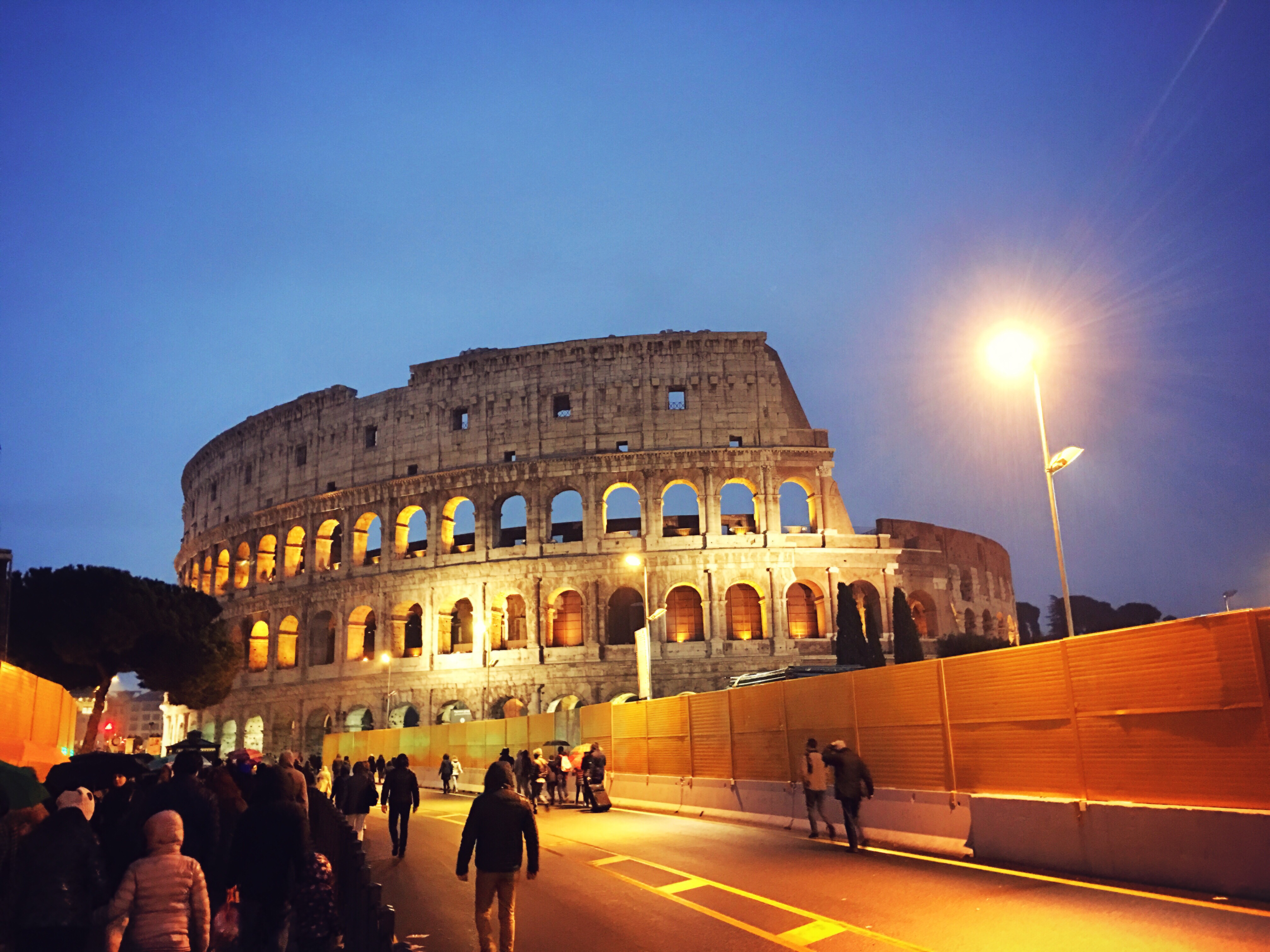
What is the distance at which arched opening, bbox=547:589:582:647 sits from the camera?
4609 cm

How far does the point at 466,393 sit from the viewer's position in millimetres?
48000

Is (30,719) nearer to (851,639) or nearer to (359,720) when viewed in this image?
(851,639)

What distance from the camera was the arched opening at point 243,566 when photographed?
5434cm

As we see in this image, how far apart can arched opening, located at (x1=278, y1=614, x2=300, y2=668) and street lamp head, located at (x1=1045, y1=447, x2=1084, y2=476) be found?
1708 inches

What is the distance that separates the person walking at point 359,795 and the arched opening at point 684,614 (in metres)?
29.5

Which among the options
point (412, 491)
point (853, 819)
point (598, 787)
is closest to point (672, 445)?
point (412, 491)

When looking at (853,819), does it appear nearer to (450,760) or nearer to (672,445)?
(450,760)

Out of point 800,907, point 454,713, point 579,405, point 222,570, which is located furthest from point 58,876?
point 222,570

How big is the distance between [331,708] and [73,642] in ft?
45.9

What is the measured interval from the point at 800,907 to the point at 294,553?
48185mm

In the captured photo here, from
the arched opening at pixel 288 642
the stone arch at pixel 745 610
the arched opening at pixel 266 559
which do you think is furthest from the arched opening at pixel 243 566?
the stone arch at pixel 745 610

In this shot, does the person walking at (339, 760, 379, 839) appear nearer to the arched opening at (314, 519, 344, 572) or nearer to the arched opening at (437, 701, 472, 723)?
the arched opening at (437, 701, 472, 723)

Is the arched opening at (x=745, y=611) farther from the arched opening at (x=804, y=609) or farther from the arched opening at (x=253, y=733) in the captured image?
the arched opening at (x=253, y=733)

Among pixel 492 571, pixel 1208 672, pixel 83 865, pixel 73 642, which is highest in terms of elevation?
pixel 492 571
